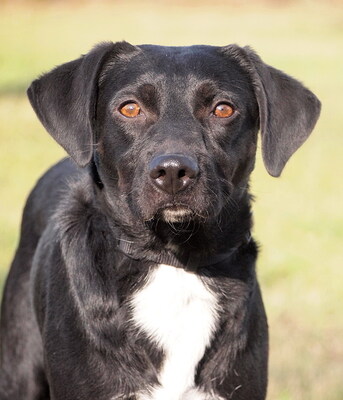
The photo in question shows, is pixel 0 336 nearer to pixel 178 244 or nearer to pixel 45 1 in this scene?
pixel 178 244

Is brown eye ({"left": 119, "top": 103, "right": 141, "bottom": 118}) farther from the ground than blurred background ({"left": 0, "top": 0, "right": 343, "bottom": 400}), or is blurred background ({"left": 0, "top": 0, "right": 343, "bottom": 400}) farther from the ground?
brown eye ({"left": 119, "top": 103, "right": 141, "bottom": 118})

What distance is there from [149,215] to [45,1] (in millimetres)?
37283

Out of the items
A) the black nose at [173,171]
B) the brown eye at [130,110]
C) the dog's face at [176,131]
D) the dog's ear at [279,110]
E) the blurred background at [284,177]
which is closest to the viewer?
the black nose at [173,171]

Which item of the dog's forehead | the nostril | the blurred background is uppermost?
the dog's forehead

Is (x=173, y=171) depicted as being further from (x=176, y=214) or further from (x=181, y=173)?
(x=176, y=214)

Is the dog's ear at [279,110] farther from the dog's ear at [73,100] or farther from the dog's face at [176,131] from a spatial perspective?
the dog's ear at [73,100]

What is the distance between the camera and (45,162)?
12547 millimetres

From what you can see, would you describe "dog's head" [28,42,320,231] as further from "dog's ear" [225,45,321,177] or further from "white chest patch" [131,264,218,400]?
"white chest patch" [131,264,218,400]

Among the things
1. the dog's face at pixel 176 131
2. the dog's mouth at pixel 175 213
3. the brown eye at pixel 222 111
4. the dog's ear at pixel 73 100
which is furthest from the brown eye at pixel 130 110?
the dog's mouth at pixel 175 213

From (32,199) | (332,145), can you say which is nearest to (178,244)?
(32,199)

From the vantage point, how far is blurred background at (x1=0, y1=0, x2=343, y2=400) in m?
→ 6.56

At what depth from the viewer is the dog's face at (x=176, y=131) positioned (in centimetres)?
387

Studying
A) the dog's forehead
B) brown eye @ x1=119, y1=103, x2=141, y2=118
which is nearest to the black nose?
brown eye @ x1=119, y1=103, x2=141, y2=118

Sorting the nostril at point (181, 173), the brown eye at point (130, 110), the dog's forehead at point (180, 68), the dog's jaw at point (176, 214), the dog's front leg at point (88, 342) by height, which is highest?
the dog's forehead at point (180, 68)
